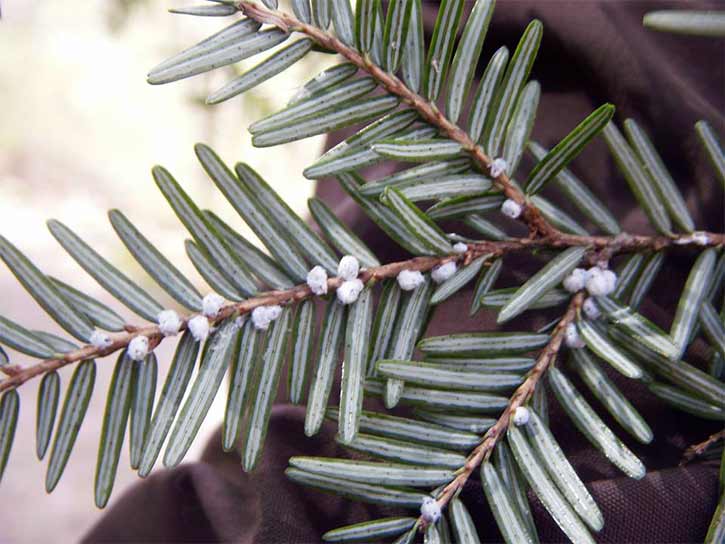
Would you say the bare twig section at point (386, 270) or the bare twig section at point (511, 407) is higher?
the bare twig section at point (386, 270)

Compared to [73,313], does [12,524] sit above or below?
below

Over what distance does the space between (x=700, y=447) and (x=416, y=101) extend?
0.28 m

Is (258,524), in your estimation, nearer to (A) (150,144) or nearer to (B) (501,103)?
(B) (501,103)

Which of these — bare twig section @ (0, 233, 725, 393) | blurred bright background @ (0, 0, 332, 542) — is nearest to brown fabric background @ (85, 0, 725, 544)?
bare twig section @ (0, 233, 725, 393)

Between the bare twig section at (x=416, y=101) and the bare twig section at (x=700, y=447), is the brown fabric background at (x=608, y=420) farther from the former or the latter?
the bare twig section at (x=416, y=101)

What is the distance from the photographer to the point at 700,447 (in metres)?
0.44

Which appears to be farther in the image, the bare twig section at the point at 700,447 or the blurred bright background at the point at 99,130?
the blurred bright background at the point at 99,130

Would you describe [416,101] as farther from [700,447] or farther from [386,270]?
[700,447]

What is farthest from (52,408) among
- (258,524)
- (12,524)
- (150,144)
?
(150,144)

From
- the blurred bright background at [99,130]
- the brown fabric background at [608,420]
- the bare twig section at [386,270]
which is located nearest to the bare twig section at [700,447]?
the brown fabric background at [608,420]

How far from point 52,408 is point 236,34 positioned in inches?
8.6

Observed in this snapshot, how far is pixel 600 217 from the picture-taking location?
428 millimetres

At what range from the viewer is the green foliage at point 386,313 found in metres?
0.36

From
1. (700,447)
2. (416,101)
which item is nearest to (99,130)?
(416,101)
